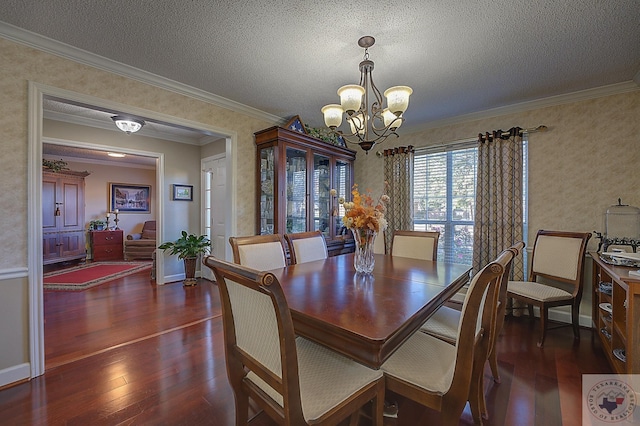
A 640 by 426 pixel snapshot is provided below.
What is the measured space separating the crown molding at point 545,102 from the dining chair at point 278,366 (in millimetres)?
3380

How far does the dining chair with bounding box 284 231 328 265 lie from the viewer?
8.14 ft

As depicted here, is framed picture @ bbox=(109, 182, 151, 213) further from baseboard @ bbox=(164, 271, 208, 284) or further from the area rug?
baseboard @ bbox=(164, 271, 208, 284)

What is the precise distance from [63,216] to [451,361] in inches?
305

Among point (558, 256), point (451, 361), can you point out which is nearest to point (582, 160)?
point (558, 256)

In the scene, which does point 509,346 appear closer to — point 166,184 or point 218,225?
point 218,225

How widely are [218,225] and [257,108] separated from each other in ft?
7.27

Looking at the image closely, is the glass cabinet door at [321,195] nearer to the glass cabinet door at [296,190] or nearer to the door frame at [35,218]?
the glass cabinet door at [296,190]

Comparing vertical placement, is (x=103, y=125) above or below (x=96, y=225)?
above

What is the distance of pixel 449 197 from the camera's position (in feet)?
11.9

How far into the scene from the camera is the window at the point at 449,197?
3.49m

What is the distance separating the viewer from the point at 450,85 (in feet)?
8.69

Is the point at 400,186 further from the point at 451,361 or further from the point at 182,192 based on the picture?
the point at 182,192

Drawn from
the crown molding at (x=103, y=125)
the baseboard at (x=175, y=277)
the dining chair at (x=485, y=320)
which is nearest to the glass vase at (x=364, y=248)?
the dining chair at (x=485, y=320)

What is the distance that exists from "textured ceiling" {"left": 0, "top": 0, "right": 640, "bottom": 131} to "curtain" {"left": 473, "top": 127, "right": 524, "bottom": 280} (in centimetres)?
59
